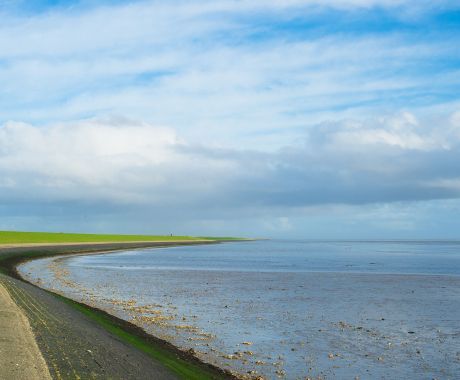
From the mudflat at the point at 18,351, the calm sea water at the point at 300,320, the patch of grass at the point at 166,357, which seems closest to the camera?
the mudflat at the point at 18,351

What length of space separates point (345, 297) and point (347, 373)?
2447 centimetres

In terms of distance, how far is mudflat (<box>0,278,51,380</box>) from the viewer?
15953 mm

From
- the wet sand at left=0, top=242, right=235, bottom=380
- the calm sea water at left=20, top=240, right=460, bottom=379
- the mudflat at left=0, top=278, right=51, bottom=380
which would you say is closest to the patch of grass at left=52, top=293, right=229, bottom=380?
the wet sand at left=0, top=242, right=235, bottom=380

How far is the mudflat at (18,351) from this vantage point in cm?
1595

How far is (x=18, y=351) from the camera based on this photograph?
18406mm

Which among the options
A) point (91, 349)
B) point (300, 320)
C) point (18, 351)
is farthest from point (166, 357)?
point (300, 320)

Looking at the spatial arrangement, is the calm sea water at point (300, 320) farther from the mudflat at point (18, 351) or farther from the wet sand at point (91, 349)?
the mudflat at point (18, 351)

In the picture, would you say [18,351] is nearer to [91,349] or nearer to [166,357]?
[91,349]

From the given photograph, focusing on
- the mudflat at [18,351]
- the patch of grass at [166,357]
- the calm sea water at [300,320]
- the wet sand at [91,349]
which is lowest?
the calm sea water at [300,320]

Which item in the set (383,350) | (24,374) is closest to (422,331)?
(383,350)

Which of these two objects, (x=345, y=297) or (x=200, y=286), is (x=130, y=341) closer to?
(x=345, y=297)

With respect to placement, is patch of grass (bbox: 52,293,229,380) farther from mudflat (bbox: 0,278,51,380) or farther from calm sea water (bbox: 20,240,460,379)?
mudflat (bbox: 0,278,51,380)

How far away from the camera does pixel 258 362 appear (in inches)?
901

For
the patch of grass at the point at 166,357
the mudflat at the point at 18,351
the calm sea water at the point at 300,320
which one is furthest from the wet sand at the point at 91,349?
the calm sea water at the point at 300,320
